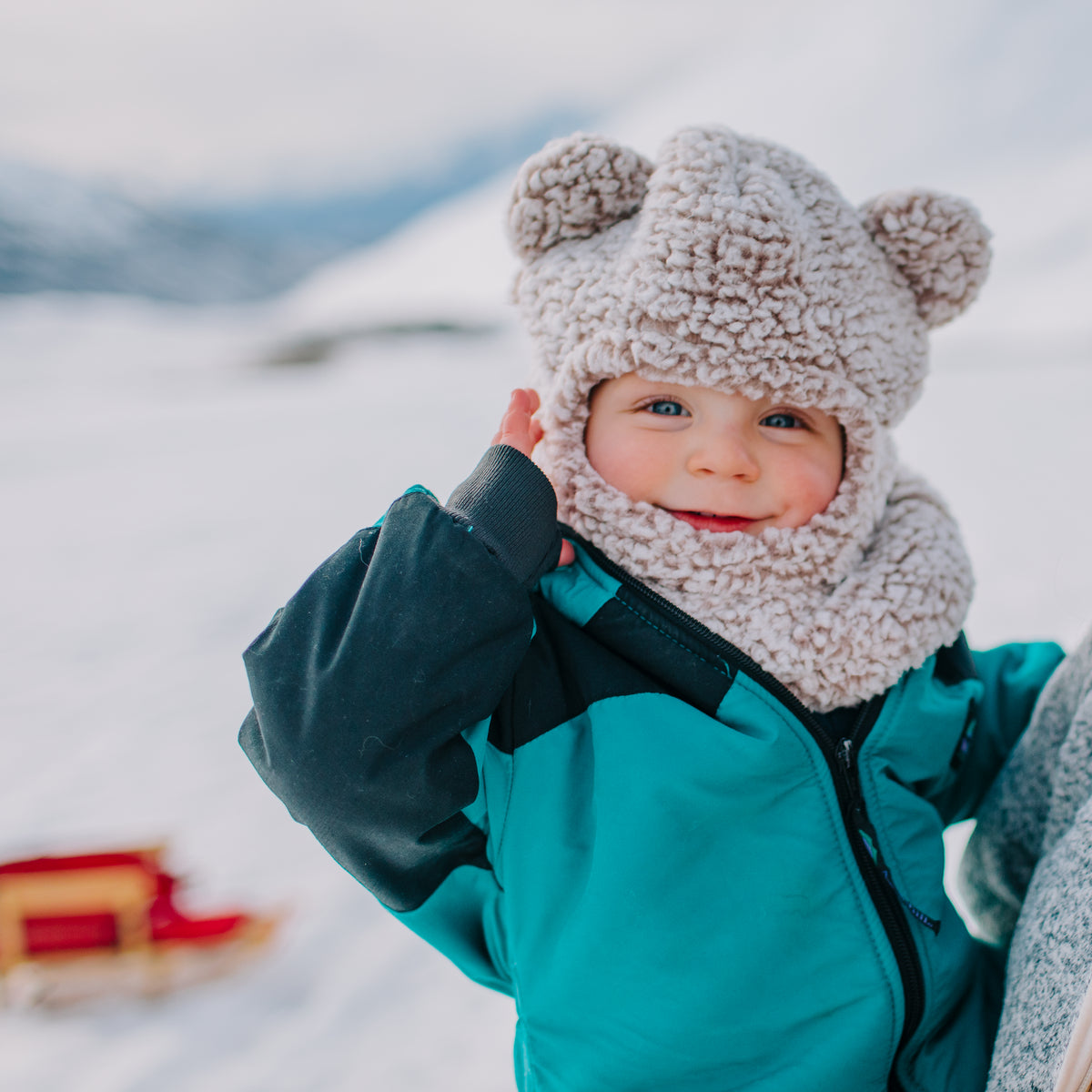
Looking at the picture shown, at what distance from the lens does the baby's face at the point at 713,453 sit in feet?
2.61

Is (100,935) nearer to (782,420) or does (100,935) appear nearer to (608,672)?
(608,672)

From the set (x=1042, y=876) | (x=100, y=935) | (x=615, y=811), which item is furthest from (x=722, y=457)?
(x=100, y=935)

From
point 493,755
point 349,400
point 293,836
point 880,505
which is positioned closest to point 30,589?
point 293,836

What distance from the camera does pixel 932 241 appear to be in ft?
2.76

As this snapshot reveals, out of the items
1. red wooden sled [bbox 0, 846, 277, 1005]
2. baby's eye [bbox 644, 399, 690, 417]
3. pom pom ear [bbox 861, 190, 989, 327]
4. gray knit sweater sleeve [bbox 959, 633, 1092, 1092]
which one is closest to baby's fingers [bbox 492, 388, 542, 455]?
baby's eye [bbox 644, 399, 690, 417]

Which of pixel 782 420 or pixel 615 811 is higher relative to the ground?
pixel 782 420

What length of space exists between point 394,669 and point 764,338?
0.45 metres

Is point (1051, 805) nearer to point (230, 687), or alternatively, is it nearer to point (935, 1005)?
point (935, 1005)

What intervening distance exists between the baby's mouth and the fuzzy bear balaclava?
20 mm

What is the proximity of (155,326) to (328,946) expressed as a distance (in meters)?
16.2

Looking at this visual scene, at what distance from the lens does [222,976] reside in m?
1.30

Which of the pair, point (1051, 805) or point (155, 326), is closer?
point (1051, 805)

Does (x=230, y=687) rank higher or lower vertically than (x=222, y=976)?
higher

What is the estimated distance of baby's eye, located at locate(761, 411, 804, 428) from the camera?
32.6 inches
